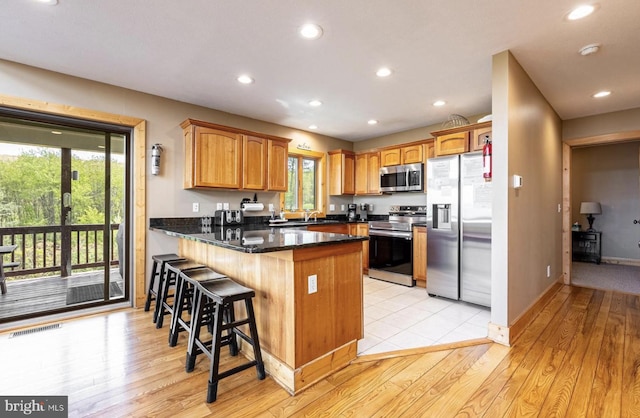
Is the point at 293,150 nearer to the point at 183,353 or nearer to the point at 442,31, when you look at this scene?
the point at 442,31

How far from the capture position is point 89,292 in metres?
3.39

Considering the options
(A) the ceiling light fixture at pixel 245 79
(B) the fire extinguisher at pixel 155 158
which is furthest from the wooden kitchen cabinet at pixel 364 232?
(B) the fire extinguisher at pixel 155 158

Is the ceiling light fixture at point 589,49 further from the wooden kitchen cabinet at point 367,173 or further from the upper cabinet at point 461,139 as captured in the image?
the wooden kitchen cabinet at point 367,173

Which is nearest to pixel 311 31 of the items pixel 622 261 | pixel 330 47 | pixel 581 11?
pixel 330 47

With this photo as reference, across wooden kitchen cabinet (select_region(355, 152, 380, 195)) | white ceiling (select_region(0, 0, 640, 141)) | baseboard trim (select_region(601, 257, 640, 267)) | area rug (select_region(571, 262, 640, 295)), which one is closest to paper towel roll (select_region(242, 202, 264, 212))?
white ceiling (select_region(0, 0, 640, 141))

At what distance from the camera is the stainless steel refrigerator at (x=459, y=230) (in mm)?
3385

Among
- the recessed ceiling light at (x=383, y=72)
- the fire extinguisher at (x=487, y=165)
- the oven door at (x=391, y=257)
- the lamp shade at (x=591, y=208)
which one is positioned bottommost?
the oven door at (x=391, y=257)

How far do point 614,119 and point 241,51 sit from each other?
4.92m

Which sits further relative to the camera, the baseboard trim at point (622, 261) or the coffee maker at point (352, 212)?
the coffee maker at point (352, 212)

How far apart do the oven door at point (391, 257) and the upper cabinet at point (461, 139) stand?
1.29 meters

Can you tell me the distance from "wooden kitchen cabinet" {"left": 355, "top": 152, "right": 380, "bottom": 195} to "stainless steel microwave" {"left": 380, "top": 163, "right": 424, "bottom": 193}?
0.51 feet

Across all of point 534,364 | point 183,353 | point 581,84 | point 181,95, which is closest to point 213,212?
point 181,95

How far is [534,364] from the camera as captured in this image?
221cm

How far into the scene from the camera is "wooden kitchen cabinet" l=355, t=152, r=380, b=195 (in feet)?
17.8
